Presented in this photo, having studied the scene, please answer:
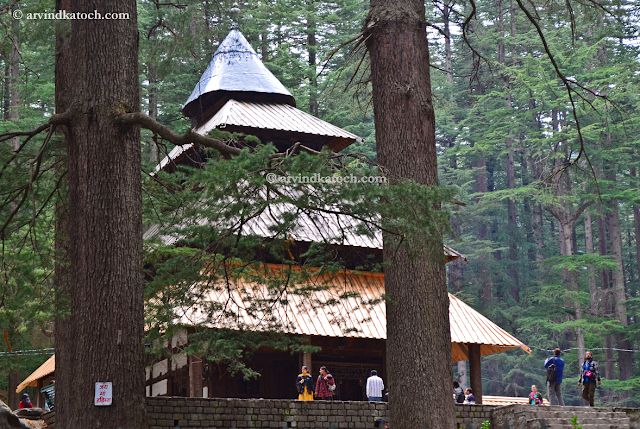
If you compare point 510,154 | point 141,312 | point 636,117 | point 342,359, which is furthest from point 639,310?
point 141,312

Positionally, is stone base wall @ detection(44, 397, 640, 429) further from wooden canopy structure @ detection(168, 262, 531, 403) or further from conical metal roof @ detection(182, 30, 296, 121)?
conical metal roof @ detection(182, 30, 296, 121)

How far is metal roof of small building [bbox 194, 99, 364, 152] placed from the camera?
19375 millimetres

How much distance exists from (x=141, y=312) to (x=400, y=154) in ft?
11.0

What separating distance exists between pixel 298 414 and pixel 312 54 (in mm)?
25870

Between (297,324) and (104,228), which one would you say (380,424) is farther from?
(297,324)

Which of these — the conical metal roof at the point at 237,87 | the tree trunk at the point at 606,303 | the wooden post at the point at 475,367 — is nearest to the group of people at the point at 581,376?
the wooden post at the point at 475,367

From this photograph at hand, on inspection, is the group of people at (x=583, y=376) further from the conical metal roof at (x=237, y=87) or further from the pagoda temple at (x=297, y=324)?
the conical metal roof at (x=237, y=87)

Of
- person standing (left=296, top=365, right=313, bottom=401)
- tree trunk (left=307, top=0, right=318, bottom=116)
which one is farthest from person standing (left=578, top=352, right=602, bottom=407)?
tree trunk (left=307, top=0, right=318, bottom=116)

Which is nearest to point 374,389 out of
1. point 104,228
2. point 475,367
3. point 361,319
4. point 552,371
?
point 361,319

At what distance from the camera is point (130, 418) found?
782cm

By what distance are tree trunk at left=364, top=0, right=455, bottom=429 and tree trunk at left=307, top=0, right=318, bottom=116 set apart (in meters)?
23.8

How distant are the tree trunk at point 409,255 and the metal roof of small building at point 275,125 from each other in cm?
1036

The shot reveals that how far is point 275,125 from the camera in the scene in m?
19.7

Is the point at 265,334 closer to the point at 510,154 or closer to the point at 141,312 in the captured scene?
the point at 141,312
